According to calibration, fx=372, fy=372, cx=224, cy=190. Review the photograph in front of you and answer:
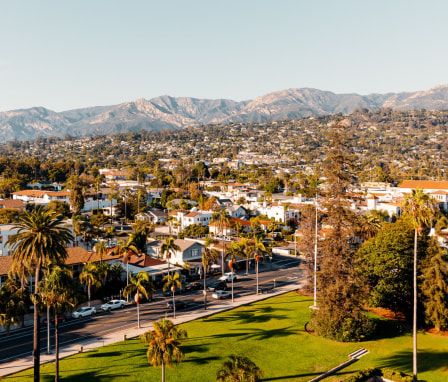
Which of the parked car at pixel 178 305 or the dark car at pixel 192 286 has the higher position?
the parked car at pixel 178 305

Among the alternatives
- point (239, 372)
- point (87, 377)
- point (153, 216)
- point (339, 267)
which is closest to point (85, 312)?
point (87, 377)

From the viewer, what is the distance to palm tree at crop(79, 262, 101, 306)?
4260cm

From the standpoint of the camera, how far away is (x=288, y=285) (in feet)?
176

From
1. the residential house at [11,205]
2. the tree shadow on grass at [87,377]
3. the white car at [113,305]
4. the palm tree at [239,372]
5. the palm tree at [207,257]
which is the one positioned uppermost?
the residential house at [11,205]

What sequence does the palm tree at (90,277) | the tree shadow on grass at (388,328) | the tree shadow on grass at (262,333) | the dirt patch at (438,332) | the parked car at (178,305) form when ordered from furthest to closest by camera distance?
the parked car at (178,305)
the palm tree at (90,277)
the tree shadow on grass at (388,328)
the dirt patch at (438,332)
the tree shadow on grass at (262,333)

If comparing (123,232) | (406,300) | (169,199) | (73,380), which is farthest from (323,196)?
(169,199)

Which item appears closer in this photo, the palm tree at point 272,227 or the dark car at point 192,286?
the dark car at point 192,286

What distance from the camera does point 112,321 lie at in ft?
130

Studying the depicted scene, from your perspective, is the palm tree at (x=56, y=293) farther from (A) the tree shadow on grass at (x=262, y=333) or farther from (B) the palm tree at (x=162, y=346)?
(A) the tree shadow on grass at (x=262, y=333)

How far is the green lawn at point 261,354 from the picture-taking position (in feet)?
94.3

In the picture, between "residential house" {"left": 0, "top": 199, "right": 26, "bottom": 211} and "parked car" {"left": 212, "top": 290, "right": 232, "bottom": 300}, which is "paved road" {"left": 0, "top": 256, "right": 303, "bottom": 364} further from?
"residential house" {"left": 0, "top": 199, "right": 26, "bottom": 211}

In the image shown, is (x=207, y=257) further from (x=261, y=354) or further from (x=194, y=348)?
(x=261, y=354)

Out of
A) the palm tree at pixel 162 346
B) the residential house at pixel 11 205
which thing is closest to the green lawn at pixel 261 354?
the palm tree at pixel 162 346

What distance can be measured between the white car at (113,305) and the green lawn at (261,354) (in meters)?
10.4
